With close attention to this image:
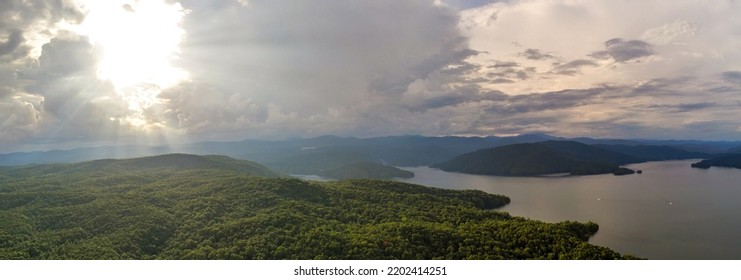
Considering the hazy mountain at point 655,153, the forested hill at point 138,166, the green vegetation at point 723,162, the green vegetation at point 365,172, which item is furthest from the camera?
the hazy mountain at point 655,153

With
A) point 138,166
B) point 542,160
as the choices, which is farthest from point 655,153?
point 138,166

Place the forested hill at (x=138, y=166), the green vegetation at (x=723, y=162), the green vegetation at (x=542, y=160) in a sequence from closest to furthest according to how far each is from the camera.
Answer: the forested hill at (x=138, y=166) < the green vegetation at (x=723, y=162) < the green vegetation at (x=542, y=160)

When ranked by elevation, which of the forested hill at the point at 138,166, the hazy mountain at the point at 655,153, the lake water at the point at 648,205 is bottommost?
the lake water at the point at 648,205

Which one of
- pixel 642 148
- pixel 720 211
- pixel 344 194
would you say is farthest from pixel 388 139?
pixel 720 211


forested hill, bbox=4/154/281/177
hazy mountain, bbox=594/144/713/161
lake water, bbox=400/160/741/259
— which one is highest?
hazy mountain, bbox=594/144/713/161

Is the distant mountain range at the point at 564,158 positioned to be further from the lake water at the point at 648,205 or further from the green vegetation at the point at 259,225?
the green vegetation at the point at 259,225

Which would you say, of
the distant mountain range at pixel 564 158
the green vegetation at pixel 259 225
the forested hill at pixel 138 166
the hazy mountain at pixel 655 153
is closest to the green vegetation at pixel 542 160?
the distant mountain range at pixel 564 158

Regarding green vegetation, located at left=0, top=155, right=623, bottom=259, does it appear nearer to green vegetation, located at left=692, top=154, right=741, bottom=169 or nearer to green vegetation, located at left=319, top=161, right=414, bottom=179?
green vegetation, located at left=319, top=161, right=414, bottom=179

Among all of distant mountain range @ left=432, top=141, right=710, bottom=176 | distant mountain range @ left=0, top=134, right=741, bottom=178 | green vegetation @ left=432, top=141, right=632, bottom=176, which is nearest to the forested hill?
distant mountain range @ left=0, top=134, right=741, bottom=178
